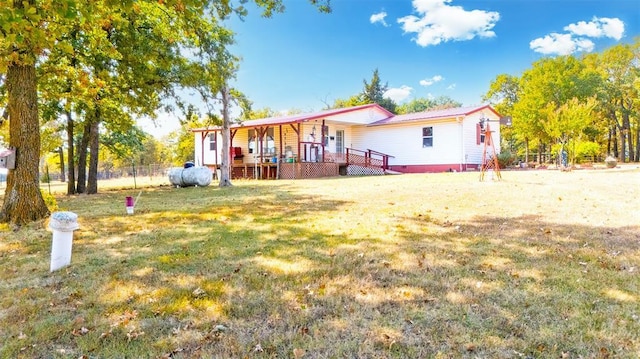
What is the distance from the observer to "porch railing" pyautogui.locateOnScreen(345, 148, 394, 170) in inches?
853

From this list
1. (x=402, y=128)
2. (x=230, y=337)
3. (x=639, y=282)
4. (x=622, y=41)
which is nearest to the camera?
(x=230, y=337)

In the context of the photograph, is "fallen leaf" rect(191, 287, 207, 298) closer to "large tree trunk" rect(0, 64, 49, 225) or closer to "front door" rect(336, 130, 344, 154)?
"large tree trunk" rect(0, 64, 49, 225)

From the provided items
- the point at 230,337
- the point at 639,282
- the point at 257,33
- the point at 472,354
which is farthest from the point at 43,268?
the point at 257,33

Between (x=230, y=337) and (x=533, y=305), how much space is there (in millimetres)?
2155

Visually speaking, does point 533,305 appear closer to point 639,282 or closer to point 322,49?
point 639,282

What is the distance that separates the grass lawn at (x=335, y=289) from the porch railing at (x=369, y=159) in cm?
1536

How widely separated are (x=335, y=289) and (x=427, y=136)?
18.9m

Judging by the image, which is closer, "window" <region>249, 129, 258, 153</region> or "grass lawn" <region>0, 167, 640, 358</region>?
"grass lawn" <region>0, 167, 640, 358</region>

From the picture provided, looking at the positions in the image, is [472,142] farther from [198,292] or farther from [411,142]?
[198,292]

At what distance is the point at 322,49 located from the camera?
2648cm

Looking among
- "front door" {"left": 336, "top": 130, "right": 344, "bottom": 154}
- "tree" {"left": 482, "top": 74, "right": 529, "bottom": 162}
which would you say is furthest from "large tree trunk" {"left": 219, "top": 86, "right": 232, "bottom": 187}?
"tree" {"left": 482, "top": 74, "right": 529, "bottom": 162}

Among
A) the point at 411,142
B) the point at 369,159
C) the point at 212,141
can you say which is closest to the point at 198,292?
the point at 369,159

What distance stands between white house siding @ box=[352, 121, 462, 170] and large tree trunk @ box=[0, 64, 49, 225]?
1771 centimetres

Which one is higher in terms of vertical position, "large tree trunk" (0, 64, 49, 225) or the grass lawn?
"large tree trunk" (0, 64, 49, 225)
